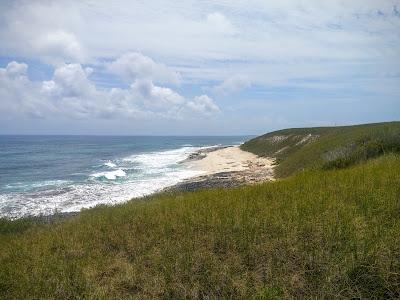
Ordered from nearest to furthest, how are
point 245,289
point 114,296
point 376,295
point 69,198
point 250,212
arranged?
1. point 376,295
2. point 245,289
3. point 114,296
4. point 250,212
5. point 69,198

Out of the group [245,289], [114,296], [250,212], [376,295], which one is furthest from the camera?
[250,212]

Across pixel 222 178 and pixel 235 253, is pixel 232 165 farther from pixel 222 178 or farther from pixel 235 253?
pixel 235 253

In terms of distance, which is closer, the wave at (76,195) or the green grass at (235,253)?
the green grass at (235,253)

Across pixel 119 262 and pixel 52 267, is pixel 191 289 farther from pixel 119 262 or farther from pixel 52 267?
pixel 52 267

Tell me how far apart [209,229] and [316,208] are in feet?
9.14

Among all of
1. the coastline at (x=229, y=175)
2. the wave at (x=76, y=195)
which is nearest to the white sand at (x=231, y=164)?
the coastline at (x=229, y=175)

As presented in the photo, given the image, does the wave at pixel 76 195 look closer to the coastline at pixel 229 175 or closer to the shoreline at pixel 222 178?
the shoreline at pixel 222 178

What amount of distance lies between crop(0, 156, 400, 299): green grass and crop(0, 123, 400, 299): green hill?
0.02 meters

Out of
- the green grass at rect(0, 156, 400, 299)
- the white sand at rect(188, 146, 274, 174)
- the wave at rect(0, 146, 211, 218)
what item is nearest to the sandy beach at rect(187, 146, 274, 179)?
the white sand at rect(188, 146, 274, 174)

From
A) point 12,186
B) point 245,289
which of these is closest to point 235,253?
point 245,289

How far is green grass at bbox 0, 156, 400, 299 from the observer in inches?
254

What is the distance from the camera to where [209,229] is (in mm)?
9211

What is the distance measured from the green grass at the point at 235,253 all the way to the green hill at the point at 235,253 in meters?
0.02

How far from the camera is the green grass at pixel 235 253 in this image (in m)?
6.46
